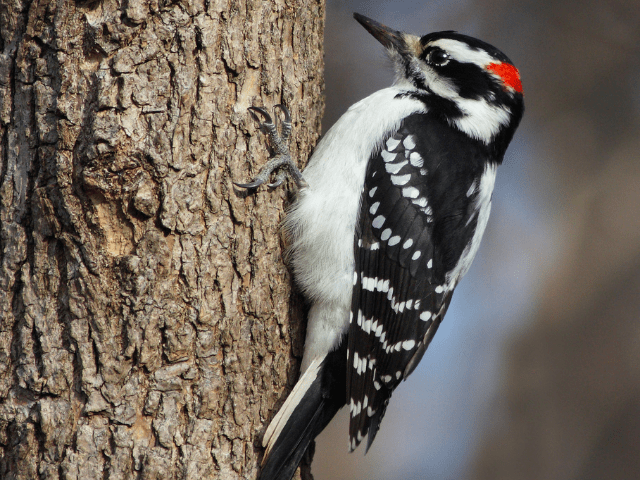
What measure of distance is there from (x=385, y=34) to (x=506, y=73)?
2.11 ft

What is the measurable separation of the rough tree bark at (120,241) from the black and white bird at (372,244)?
28 cm

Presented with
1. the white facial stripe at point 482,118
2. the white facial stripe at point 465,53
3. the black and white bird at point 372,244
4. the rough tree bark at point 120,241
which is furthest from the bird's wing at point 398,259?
the rough tree bark at point 120,241

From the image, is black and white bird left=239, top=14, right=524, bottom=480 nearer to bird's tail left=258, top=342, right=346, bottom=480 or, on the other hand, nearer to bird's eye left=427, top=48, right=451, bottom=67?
bird's tail left=258, top=342, right=346, bottom=480

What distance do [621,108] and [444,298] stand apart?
384 cm

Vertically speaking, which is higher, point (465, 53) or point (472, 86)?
point (465, 53)

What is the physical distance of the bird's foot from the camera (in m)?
2.21

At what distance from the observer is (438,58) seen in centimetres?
283

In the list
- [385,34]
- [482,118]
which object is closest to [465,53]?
[482,118]

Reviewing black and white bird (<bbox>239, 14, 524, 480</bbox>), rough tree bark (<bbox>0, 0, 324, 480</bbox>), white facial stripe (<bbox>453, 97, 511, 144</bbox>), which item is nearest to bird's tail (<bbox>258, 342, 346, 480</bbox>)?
black and white bird (<bbox>239, 14, 524, 480</bbox>)

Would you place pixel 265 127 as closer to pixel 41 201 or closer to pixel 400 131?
pixel 400 131

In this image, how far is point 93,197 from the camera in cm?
194

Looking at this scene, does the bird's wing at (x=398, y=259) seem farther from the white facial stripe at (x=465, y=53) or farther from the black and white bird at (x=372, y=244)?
the white facial stripe at (x=465, y=53)

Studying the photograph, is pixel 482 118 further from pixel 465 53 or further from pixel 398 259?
pixel 398 259

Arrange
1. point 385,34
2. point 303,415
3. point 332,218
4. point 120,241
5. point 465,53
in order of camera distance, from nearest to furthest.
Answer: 1. point 120,241
2. point 303,415
3. point 332,218
4. point 465,53
5. point 385,34
